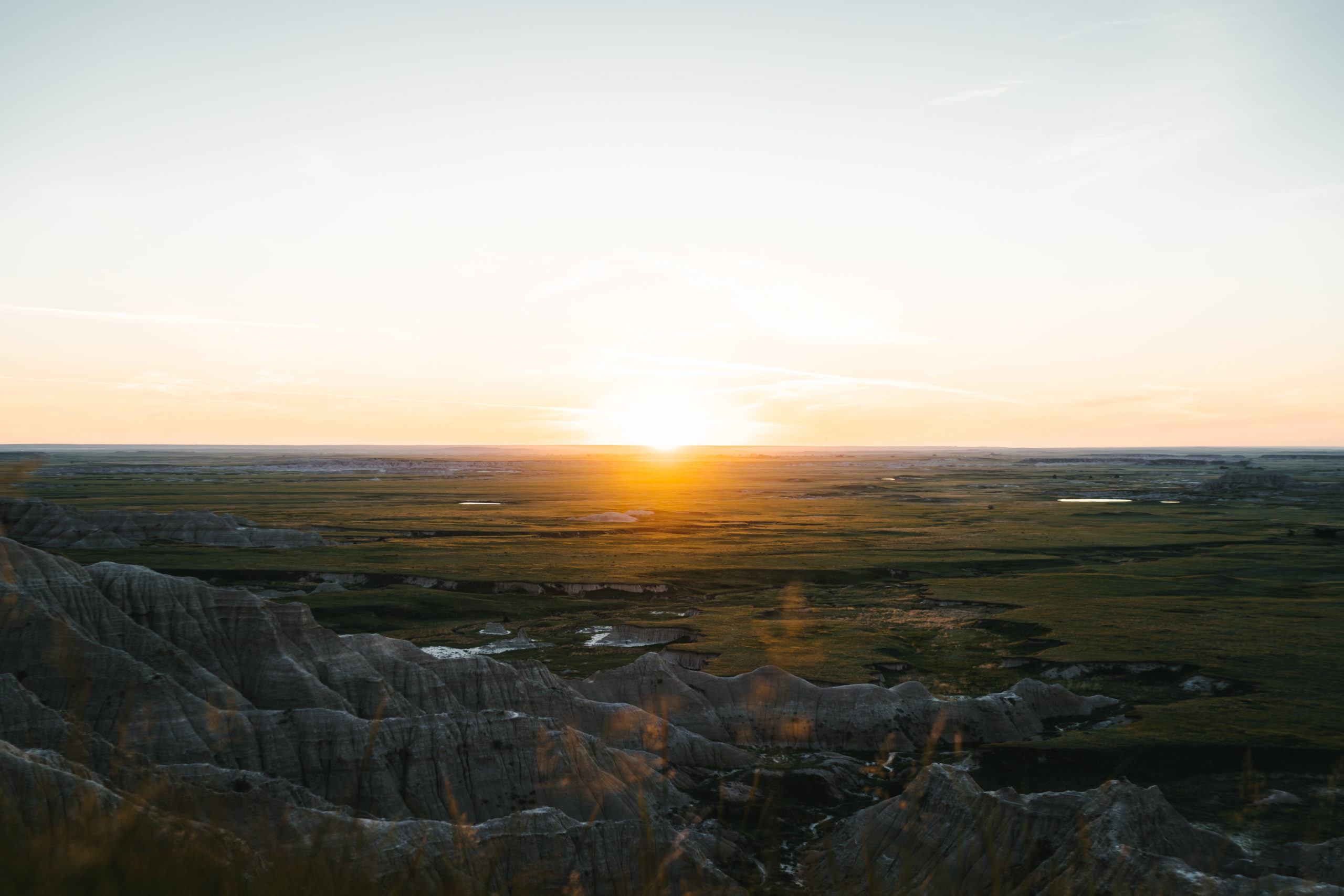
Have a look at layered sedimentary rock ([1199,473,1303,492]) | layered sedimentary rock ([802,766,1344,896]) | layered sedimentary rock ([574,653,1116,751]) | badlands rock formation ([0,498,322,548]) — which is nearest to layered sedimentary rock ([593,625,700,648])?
layered sedimentary rock ([574,653,1116,751])

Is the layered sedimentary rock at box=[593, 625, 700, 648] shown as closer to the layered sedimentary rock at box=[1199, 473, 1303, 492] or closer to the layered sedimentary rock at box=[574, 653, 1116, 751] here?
the layered sedimentary rock at box=[574, 653, 1116, 751]

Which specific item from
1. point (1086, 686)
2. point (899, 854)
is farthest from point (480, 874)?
point (1086, 686)

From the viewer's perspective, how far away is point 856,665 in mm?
48500

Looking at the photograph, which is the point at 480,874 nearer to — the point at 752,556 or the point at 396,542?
the point at 752,556

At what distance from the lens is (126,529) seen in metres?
94.8

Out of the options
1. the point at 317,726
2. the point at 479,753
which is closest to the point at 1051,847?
the point at 479,753

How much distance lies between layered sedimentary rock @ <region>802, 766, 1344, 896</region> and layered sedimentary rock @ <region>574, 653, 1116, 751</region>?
12034 mm

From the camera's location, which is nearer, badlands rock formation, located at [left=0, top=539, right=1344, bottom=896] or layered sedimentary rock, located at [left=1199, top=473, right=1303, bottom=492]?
badlands rock formation, located at [left=0, top=539, right=1344, bottom=896]

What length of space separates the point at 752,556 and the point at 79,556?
67.8m

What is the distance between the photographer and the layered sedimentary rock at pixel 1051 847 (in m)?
16.6

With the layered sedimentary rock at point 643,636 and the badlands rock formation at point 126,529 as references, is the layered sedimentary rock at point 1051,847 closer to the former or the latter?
the layered sedimentary rock at point 643,636

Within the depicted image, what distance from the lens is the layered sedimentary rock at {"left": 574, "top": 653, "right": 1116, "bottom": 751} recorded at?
36781mm

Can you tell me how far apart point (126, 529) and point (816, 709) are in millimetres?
89208

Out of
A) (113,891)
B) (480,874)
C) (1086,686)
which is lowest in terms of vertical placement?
(1086,686)
